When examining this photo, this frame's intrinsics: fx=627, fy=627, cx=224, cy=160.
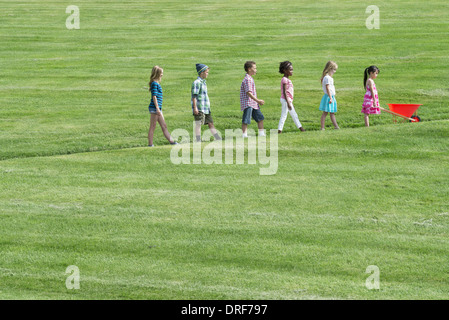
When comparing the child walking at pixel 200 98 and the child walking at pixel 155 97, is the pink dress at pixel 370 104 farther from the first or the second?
the child walking at pixel 155 97

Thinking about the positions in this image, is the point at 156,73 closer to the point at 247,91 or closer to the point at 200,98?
the point at 200,98

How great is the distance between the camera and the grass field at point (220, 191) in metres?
8.20

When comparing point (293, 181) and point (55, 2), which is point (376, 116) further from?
point (55, 2)

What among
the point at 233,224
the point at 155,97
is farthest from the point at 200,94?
the point at 233,224

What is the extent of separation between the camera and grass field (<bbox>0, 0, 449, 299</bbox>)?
8.20 metres

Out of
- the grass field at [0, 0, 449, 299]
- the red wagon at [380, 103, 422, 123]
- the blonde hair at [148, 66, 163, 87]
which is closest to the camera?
the grass field at [0, 0, 449, 299]

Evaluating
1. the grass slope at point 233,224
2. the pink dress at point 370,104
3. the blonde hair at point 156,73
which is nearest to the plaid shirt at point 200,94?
the blonde hair at point 156,73

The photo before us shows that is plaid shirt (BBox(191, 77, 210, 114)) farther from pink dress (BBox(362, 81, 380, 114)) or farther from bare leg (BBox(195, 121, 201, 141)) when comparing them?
pink dress (BBox(362, 81, 380, 114))

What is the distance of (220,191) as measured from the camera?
11.4 m

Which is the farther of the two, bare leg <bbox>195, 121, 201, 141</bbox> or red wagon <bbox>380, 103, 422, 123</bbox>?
red wagon <bbox>380, 103, 422, 123</bbox>

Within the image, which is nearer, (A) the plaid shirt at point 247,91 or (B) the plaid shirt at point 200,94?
(B) the plaid shirt at point 200,94

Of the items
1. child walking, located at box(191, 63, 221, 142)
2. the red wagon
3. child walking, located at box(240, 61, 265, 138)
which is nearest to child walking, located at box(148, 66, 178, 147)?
child walking, located at box(191, 63, 221, 142)

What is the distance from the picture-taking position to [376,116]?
17594 mm
